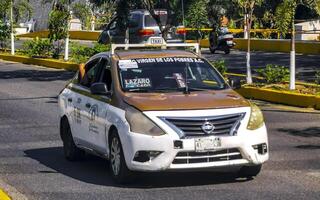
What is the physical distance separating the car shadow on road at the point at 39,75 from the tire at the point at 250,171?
15854 mm

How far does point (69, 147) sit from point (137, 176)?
2251 millimetres

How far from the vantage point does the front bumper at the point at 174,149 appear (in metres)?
8.16

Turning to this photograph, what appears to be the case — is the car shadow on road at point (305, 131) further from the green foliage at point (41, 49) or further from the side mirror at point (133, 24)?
the green foliage at point (41, 49)

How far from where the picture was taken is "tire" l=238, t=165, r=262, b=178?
8812mm

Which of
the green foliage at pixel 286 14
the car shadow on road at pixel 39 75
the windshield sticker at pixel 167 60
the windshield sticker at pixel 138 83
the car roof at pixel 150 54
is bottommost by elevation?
the car shadow on road at pixel 39 75

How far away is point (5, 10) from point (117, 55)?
88.9 ft

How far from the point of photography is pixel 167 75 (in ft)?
30.7

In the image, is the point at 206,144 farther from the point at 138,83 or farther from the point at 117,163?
the point at 138,83

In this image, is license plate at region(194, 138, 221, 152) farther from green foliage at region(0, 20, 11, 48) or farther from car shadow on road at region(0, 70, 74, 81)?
green foliage at region(0, 20, 11, 48)

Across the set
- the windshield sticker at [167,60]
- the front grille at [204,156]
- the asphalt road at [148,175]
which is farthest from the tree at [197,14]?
the front grille at [204,156]

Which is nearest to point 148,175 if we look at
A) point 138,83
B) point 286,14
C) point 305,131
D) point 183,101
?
point 138,83

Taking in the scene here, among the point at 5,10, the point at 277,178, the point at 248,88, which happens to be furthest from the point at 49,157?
the point at 5,10

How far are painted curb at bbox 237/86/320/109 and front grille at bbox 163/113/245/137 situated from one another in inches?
306

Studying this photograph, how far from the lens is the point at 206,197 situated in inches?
313
